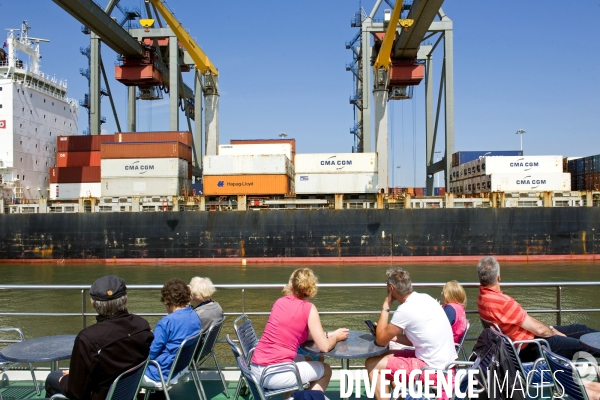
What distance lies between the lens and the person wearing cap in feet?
6.78

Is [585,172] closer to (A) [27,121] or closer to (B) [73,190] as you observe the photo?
(B) [73,190]

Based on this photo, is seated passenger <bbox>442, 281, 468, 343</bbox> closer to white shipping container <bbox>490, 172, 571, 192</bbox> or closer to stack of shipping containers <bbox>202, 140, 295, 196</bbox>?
stack of shipping containers <bbox>202, 140, 295, 196</bbox>

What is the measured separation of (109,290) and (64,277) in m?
17.9

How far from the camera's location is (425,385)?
8.17ft

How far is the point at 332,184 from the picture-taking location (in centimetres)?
2553

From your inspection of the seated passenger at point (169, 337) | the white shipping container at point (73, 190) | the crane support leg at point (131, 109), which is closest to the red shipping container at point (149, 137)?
the white shipping container at point (73, 190)

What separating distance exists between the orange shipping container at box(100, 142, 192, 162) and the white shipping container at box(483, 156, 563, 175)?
17505 millimetres

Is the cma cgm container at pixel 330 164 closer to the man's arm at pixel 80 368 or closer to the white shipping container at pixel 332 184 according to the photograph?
the white shipping container at pixel 332 184

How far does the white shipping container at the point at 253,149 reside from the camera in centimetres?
3023

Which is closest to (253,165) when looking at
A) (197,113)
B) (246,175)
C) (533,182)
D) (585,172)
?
(246,175)

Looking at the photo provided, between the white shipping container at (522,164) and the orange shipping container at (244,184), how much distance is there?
1154 cm

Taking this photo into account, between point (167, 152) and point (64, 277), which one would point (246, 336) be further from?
point (167, 152)

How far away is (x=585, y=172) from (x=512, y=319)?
30169 mm

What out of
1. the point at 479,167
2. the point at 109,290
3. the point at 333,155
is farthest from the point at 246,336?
the point at 479,167
